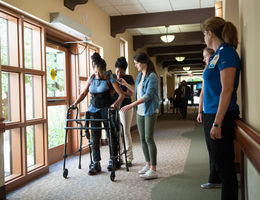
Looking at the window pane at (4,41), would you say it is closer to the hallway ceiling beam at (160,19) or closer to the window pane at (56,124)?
the window pane at (56,124)

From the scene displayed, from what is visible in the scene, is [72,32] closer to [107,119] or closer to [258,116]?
[107,119]

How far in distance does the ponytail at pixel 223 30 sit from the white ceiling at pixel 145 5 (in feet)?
13.8

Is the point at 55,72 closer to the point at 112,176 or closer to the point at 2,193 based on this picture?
the point at 112,176

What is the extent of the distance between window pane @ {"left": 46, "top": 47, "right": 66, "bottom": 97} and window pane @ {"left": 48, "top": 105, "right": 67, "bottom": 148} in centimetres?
25

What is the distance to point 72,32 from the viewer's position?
461 cm

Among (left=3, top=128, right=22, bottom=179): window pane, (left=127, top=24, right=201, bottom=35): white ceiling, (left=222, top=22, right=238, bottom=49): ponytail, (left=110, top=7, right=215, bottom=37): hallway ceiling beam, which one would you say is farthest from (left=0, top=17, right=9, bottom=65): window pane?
(left=127, top=24, right=201, bottom=35): white ceiling

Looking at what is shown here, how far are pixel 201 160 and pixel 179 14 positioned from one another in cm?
348

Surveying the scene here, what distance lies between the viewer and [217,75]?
1.88 metres

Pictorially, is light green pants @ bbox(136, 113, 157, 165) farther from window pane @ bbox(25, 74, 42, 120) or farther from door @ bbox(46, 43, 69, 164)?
door @ bbox(46, 43, 69, 164)

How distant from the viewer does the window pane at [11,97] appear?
3.42m

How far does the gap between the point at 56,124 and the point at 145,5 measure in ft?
10.3

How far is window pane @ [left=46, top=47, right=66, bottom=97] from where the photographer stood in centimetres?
462

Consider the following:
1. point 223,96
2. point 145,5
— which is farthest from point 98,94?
point 145,5

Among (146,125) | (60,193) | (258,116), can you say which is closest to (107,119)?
(146,125)
